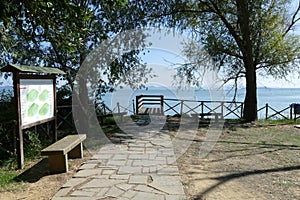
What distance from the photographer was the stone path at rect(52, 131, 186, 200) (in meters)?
2.95

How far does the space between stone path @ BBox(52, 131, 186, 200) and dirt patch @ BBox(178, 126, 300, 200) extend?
22cm

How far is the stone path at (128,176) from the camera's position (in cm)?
295

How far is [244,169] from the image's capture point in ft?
12.9

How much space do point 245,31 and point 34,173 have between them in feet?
26.1

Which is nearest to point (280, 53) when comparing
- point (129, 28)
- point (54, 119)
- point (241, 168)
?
point (129, 28)

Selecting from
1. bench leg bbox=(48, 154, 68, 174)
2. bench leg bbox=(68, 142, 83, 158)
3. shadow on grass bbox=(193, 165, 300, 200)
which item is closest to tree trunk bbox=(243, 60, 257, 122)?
shadow on grass bbox=(193, 165, 300, 200)

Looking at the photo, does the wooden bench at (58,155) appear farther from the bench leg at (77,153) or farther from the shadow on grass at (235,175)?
the shadow on grass at (235,175)

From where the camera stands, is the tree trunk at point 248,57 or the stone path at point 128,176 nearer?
the stone path at point 128,176

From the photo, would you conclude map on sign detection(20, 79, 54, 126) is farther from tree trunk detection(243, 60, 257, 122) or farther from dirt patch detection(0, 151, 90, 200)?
tree trunk detection(243, 60, 257, 122)

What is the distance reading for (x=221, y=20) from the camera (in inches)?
396

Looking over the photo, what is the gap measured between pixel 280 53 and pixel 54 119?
348 inches

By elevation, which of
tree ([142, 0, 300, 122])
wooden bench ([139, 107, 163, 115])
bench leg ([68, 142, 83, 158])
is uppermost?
tree ([142, 0, 300, 122])

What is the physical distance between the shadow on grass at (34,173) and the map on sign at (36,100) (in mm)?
720

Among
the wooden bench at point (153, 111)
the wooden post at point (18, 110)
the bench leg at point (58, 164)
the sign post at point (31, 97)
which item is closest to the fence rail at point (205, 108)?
the wooden bench at point (153, 111)
